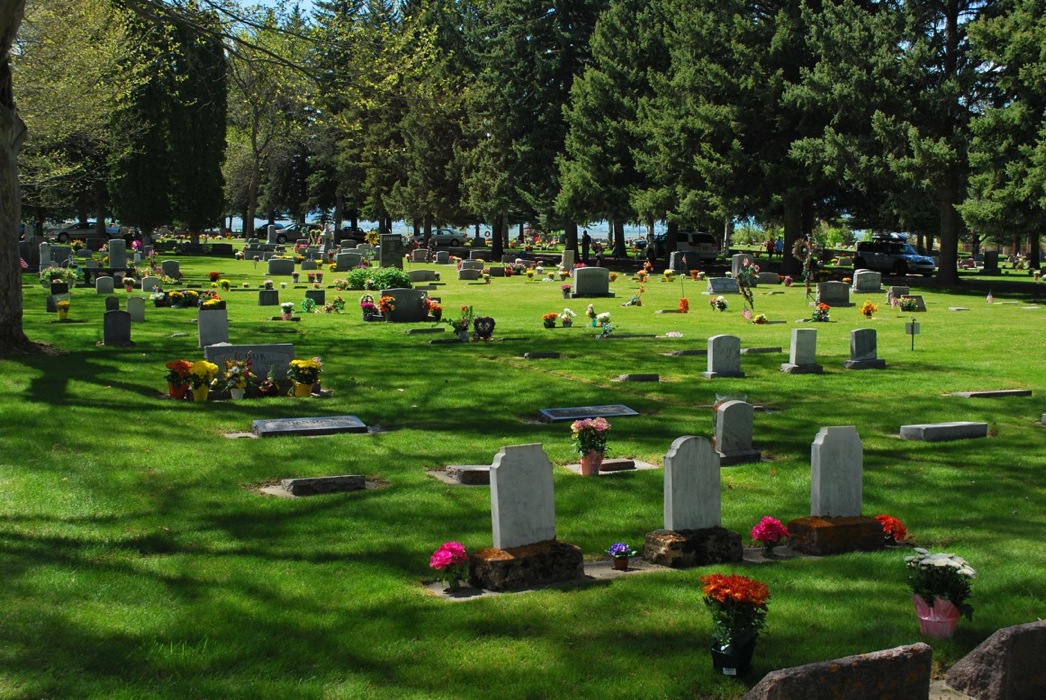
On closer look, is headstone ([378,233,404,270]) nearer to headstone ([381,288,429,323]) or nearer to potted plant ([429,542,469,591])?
headstone ([381,288,429,323])

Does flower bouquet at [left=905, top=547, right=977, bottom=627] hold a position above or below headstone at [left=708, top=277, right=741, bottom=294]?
below

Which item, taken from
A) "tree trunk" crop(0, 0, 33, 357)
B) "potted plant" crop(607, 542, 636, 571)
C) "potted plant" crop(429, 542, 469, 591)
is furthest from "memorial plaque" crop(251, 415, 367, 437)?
"tree trunk" crop(0, 0, 33, 357)

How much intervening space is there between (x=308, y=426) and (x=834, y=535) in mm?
7044

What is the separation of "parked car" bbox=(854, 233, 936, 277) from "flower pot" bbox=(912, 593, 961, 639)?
1795 inches

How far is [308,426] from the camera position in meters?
13.7

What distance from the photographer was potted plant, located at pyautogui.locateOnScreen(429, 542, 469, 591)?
7.81 m

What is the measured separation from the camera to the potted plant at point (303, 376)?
635 inches

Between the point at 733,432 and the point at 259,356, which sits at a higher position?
the point at 259,356

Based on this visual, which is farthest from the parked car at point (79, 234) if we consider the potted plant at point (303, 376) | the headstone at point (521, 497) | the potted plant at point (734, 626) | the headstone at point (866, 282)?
the potted plant at point (734, 626)

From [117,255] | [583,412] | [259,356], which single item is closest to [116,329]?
[259,356]

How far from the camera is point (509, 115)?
61500 mm

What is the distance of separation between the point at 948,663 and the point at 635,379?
12.0 meters

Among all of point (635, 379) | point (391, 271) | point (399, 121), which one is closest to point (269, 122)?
point (399, 121)

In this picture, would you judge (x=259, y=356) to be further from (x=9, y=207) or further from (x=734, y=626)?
(x=734, y=626)
